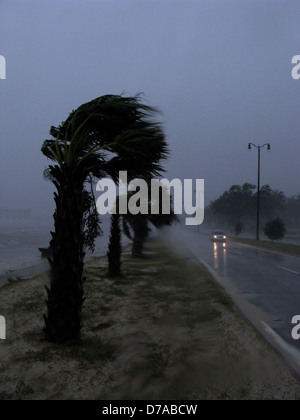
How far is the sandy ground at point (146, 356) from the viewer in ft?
12.7

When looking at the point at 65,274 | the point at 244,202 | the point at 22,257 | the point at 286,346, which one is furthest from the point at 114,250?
the point at 244,202

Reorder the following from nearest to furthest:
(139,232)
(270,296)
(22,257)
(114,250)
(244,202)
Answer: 1. (270,296)
2. (114,250)
3. (139,232)
4. (22,257)
5. (244,202)

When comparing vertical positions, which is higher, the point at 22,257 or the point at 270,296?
the point at 270,296

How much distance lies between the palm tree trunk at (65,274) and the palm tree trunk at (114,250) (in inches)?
297

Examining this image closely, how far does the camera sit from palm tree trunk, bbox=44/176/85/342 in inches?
215

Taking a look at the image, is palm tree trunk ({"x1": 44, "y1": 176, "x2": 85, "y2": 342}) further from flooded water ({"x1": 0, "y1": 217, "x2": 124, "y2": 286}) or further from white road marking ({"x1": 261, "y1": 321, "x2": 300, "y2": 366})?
white road marking ({"x1": 261, "y1": 321, "x2": 300, "y2": 366})

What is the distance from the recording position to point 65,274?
5469 mm

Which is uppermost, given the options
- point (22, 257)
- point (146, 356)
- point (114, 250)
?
point (114, 250)

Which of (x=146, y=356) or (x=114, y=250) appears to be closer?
(x=146, y=356)

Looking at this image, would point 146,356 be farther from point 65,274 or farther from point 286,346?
point 286,346

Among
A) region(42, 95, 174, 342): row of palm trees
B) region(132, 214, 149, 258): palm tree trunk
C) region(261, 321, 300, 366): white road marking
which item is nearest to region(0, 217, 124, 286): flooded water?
region(42, 95, 174, 342): row of palm trees

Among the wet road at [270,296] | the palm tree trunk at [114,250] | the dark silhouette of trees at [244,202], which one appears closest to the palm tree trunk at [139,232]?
the palm tree trunk at [114,250]

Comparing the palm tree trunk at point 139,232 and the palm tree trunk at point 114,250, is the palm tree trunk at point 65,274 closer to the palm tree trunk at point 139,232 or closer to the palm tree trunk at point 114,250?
the palm tree trunk at point 114,250

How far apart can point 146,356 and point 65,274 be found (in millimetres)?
1902
